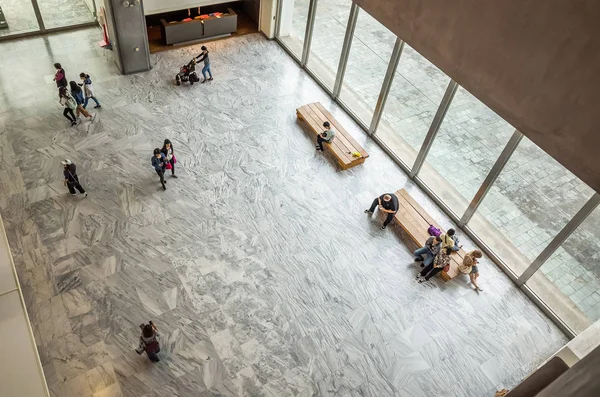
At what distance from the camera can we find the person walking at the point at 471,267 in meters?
10.0

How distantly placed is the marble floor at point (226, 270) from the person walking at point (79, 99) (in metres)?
0.36

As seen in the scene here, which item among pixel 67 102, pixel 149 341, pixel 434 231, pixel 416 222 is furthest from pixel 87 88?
pixel 434 231

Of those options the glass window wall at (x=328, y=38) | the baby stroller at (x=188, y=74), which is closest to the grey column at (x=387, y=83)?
the glass window wall at (x=328, y=38)

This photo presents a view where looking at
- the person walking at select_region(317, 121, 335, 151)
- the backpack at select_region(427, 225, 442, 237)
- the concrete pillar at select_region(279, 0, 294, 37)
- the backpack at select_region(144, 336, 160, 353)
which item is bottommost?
the backpack at select_region(144, 336, 160, 353)

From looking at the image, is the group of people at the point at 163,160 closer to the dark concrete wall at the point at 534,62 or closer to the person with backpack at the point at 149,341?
the person with backpack at the point at 149,341

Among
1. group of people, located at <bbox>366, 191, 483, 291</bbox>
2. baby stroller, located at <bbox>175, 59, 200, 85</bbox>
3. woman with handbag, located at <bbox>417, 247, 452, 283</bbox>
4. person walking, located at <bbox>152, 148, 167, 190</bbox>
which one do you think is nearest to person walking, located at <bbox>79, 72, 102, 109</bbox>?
baby stroller, located at <bbox>175, 59, 200, 85</bbox>

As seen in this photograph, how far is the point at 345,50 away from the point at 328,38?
60.7 inches

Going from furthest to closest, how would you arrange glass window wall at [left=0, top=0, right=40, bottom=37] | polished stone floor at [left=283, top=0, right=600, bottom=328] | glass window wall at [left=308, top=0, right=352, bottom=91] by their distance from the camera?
glass window wall at [left=0, top=0, right=40, bottom=37], glass window wall at [left=308, top=0, right=352, bottom=91], polished stone floor at [left=283, top=0, right=600, bottom=328]

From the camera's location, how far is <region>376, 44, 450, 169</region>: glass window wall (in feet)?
37.2

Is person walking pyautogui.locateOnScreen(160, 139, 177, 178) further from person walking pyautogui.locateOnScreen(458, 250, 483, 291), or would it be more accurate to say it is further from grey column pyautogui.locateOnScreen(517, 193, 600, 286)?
grey column pyautogui.locateOnScreen(517, 193, 600, 286)

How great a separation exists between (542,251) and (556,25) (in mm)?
5147

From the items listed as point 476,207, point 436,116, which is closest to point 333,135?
point 436,116

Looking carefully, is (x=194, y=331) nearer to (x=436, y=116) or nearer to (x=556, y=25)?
(x=436, y=116)

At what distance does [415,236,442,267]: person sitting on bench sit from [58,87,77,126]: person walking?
9.47 meters
